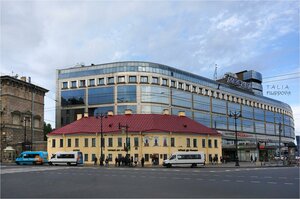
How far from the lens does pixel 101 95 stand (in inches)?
4043

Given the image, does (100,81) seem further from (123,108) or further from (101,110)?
(123,108)

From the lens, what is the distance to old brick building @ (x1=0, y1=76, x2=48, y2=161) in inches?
3108

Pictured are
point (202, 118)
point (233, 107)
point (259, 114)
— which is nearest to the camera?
point (202, 118)

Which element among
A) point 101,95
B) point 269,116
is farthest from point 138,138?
point 269,116

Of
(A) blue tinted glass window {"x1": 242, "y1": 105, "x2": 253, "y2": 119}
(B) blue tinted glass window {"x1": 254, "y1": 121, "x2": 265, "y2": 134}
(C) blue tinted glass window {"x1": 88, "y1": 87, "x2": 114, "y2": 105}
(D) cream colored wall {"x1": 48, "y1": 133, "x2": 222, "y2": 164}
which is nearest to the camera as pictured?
(D) cream colored wall {"x1": 48, "y1": 133, "x2": 222, "y2": 164}

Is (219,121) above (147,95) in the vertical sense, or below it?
below

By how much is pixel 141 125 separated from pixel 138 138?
2.76 metres

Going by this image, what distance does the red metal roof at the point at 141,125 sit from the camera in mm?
61281

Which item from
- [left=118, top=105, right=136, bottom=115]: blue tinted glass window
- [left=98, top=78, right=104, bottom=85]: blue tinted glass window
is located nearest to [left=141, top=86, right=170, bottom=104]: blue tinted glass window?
[left=118, top=105, right=136, bottom=115]: blue tinted glass window

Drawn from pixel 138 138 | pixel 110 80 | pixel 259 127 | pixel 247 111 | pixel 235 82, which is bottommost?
pixel 138 138

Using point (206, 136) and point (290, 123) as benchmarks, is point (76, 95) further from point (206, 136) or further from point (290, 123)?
point (290, 123)

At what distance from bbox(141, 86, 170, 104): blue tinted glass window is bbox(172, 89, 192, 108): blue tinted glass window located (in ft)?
9.79

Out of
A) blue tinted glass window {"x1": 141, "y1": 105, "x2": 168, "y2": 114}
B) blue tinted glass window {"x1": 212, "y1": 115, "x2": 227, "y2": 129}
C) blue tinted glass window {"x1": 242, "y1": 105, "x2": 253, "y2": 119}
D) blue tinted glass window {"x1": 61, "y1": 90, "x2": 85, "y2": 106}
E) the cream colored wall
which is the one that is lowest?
the cream colored wall

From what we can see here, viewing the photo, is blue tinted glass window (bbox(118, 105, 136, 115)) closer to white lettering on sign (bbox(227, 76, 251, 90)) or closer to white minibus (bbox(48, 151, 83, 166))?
white minibus (bbox(48, 151, 83, 166))
